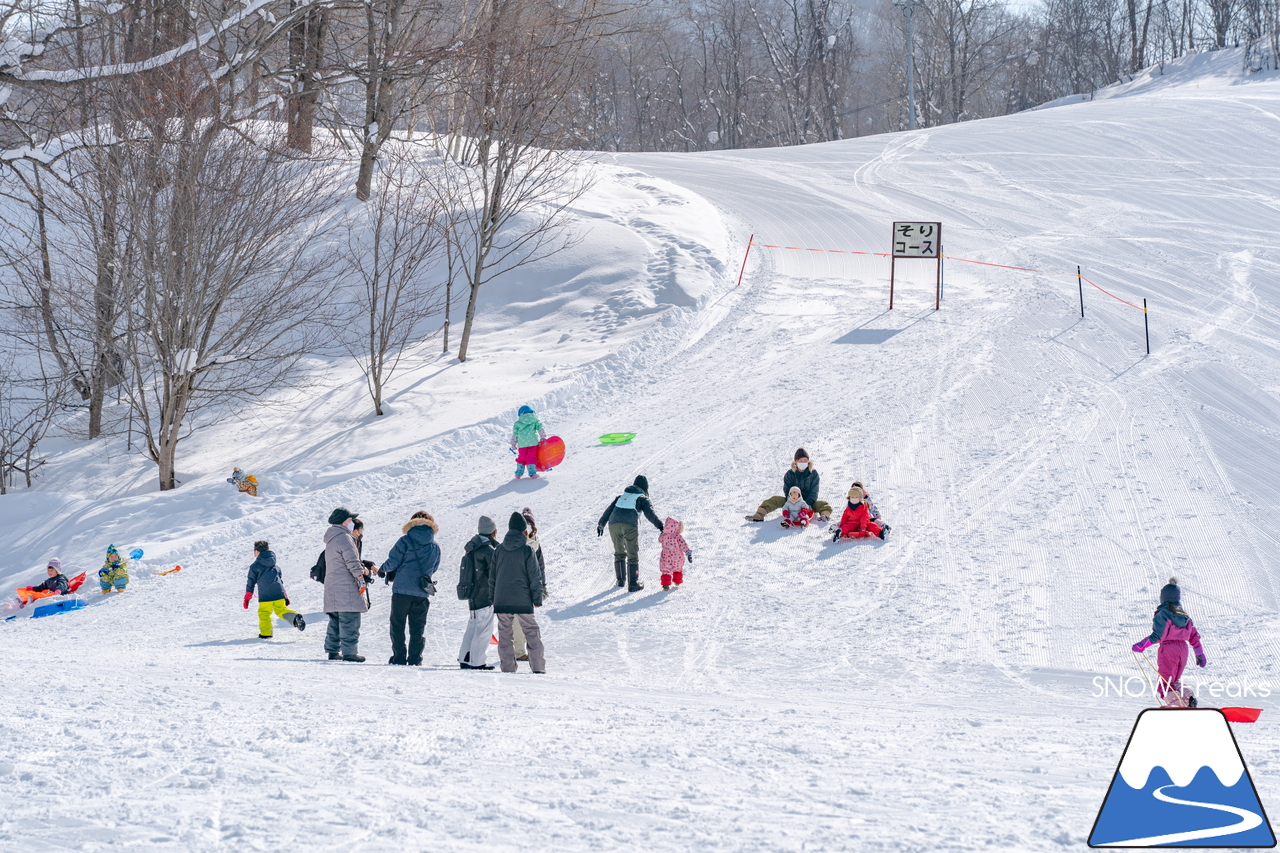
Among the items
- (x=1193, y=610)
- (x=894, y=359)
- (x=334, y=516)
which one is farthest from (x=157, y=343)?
(x=1193, y=610)

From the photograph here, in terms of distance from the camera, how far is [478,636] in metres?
8.59

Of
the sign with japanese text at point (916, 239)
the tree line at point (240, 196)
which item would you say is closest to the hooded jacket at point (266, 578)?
the tree line at point (240, 196)

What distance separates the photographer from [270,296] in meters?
17.2

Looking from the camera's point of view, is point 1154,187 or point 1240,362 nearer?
point 1240,362

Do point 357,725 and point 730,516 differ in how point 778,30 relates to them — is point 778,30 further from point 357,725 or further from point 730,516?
point 357,725

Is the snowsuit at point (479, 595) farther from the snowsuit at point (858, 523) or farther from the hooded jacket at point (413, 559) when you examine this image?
the snowsuit at point (858, 523)

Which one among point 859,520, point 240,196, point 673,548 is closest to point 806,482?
point 859,520

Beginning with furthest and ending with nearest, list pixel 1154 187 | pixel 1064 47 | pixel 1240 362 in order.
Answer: pixel 1064 47 → pixel 1154 187 → pixel 1240 362

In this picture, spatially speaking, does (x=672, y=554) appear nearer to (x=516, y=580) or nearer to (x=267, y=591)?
(x=516, y=580)

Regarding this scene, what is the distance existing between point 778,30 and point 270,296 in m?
51.6

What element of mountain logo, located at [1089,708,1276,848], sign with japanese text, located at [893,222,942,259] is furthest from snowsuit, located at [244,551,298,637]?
sign with japanese text, located at [893,222,942,259]

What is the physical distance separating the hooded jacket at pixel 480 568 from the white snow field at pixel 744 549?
0.65 metres

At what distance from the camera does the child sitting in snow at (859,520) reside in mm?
11469

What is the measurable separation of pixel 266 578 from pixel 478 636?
272 cm
